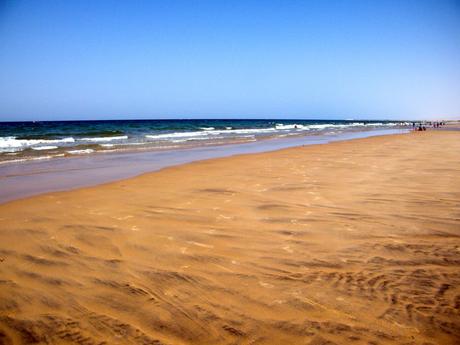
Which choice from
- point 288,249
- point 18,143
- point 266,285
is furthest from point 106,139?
point 266,285

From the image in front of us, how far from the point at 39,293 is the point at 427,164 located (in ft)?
35.5

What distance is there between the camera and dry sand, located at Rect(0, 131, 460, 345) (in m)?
2.37

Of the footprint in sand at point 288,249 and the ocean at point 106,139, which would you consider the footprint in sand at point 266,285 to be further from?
the ocean at point 106,139

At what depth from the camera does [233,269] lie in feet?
10.6

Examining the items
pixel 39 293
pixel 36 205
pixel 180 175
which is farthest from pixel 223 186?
pixel 39 293

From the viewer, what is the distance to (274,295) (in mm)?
2771

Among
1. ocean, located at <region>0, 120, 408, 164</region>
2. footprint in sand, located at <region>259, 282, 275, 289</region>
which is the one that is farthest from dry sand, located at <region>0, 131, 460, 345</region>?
ocean, located at <region>0, 120, 408, 164</region>

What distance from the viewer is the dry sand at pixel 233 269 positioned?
237 cm

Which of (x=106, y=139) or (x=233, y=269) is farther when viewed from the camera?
(x=106, y=139)

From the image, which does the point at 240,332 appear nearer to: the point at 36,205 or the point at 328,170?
the point at 36,205

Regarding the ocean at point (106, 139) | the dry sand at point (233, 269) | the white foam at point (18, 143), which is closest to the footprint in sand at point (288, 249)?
the dry sand at point (233, 269)

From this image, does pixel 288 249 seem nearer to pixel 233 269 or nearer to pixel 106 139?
pixel 233 269

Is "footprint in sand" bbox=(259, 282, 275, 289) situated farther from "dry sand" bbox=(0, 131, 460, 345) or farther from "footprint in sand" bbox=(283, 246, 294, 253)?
"footprint in sand" bbox=(283, 246, 294, 253)

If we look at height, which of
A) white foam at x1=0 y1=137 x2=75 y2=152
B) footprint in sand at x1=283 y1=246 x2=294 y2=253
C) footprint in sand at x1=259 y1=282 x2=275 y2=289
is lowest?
footprint in sand at x1=259 y1=282 x2=275 y2=289
